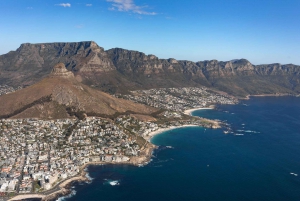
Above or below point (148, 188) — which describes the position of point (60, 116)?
above

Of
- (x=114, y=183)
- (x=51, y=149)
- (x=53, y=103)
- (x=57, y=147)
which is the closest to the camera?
(x=114, y=183)

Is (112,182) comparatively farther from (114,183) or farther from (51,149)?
(51,149)

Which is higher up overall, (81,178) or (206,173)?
(81,178)

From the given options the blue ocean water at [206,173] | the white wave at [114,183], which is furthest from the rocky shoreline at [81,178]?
the white wave at [114,183]

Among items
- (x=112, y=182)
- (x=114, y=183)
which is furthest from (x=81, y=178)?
(x=114, y=183)

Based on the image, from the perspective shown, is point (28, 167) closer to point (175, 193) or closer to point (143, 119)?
point (175, 193)

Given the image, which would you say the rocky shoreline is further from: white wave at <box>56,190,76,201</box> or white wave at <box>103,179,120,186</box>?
white wave at <box>103,179,120,186</box>

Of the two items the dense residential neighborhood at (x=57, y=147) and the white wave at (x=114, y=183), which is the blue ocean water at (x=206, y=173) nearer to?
the white wave at (x=114, y=183)

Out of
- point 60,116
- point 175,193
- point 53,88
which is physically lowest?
point 175,193

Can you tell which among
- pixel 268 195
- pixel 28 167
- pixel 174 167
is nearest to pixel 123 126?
pixel 174 167
